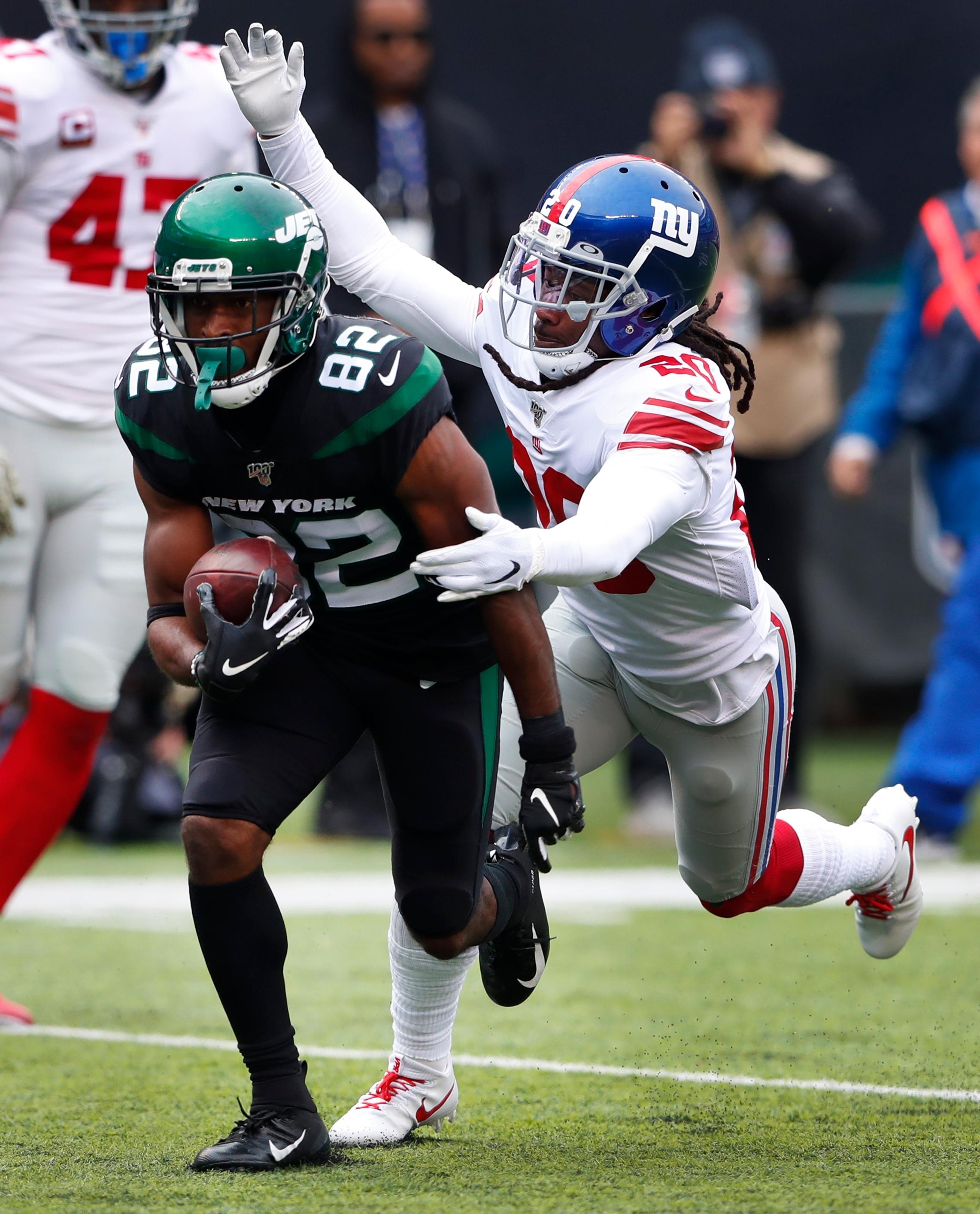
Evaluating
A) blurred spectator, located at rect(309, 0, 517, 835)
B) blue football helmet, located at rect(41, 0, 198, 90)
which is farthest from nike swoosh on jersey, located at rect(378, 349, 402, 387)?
blurred spectator, located at rect(309, 0, 517, 835)

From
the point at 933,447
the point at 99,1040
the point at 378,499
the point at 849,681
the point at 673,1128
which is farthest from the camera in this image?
the point at 849,681

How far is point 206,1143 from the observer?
10.1ft

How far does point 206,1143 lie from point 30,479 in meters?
1.64

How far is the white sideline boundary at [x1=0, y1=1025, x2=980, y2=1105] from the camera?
11.2ft

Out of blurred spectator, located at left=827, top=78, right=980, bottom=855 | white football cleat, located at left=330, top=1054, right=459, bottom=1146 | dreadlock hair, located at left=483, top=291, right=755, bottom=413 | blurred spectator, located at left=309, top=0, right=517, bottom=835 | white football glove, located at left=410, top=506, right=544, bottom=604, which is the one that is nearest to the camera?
white football glove, located at left=410, top=506, right=544, bottom=604

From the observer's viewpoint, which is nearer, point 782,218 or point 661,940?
point 661,940

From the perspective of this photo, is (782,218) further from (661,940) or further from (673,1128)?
(673,1128)

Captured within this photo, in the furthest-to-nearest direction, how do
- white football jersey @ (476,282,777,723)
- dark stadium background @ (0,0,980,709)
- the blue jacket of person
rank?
1. dark stadium background @ (0,0,980,709)
2. the blue jacket of person
3. white football jersey @ (476,282,777,723)

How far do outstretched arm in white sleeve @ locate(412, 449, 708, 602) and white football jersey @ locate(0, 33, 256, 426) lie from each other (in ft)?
5.05

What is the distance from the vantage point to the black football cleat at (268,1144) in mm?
2861

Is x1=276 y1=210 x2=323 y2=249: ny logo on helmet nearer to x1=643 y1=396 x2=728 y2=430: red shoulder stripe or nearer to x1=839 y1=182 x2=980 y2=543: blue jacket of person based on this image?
x1=643 y1=396 x2=728 y2=430: red shoulder stripe

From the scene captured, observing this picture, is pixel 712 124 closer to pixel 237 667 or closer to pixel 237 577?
pixel 237 577

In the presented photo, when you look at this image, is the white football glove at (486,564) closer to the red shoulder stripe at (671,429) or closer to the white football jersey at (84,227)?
the red shoulder stripe at (671,429)

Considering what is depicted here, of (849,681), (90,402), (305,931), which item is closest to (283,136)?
(90,402)
